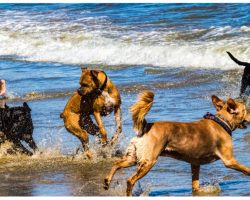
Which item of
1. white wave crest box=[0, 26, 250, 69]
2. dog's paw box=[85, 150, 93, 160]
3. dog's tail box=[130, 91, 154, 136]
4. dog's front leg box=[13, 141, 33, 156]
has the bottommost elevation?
white wave crest box=[0, 26, 250, 69]

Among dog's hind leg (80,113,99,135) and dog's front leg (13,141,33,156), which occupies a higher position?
dog's hind leg (80,113,99,135)

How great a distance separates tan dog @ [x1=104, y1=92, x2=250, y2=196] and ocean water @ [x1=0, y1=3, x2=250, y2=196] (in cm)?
37

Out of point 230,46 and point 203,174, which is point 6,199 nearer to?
point 203,174

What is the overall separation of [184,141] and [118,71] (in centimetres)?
1112

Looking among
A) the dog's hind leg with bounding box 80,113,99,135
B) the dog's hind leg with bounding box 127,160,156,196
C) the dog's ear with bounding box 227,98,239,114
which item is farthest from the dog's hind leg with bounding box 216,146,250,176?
the dog's hind leg with bounding box 80,113,99,135

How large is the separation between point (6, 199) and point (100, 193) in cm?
103

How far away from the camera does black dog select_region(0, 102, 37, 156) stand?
11367mm

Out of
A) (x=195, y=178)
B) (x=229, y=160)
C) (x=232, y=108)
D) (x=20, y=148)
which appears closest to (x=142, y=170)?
(x=195, y=178)

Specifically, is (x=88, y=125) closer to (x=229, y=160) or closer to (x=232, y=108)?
(x=232, y=108)

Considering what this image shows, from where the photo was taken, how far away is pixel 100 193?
8.66 m

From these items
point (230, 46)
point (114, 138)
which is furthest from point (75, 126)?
point (230, 46)

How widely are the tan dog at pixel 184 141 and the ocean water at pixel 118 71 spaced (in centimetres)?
37

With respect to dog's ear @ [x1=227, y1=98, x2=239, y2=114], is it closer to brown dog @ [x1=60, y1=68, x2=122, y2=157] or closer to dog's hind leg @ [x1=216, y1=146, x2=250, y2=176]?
dog's hind leg @ [x1=216, y1=146, x2=250, y2=176]

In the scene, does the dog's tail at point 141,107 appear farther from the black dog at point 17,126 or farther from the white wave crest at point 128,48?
the white wave crest at point 128,48
